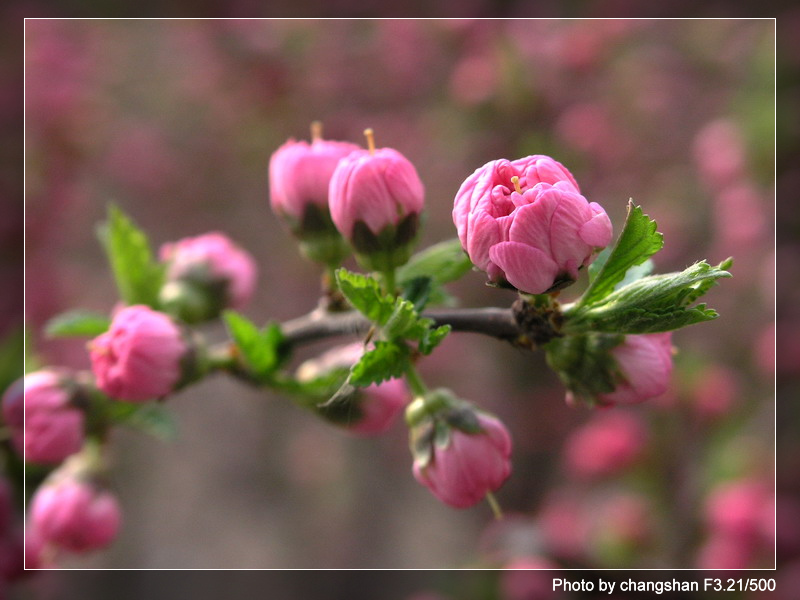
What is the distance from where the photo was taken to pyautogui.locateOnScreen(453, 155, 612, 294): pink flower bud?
0.47 metres

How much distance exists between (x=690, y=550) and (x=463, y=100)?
44.6 inches

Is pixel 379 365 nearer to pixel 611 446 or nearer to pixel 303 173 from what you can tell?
pixel 303 173

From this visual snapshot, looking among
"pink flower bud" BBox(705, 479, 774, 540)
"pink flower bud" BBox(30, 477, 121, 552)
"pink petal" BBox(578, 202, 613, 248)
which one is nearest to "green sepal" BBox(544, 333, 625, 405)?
"pink petal" BBox(578, 202, 613, 248)

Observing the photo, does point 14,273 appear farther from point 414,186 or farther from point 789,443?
point 789,443

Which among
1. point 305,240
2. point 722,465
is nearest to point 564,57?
point 722,465

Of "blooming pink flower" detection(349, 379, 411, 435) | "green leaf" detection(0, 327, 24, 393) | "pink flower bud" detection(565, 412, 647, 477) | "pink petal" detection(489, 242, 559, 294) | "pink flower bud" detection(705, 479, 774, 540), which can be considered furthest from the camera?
"pink flower bud" detection(565, 412, 647, 477)

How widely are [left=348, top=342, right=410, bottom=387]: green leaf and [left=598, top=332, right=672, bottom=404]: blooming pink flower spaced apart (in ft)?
0.55

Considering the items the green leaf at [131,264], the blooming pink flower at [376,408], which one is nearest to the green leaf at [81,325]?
Answer: the green leaf at [131,264]

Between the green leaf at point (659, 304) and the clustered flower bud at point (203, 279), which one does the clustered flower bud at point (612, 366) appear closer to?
the green leaf at point (659, 304)

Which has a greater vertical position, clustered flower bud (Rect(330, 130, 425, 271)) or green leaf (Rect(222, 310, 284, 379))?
clustered flower bud (Rect(330, 130, 425, 271))

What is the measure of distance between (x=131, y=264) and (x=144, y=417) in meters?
0.17

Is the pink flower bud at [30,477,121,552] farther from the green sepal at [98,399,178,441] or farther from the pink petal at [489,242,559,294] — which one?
the pink petal at [489,242,559,294]

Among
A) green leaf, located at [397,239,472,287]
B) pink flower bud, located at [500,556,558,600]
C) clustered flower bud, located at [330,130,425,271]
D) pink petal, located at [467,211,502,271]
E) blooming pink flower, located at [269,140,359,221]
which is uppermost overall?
blooming pink flower, located at [269,140,359,221]

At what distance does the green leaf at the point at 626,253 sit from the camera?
1.64 ft
